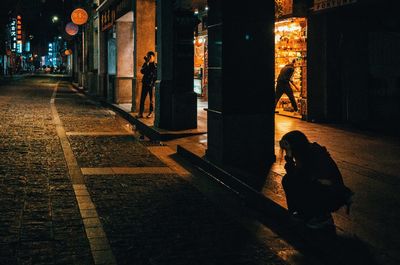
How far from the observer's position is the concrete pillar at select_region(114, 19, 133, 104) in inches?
959

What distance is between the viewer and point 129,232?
6324 mm

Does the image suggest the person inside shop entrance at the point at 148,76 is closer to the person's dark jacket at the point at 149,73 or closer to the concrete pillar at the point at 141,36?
the person's dark jacket at the point at 149,73

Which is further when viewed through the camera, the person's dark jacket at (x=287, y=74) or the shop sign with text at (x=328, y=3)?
the person's dark jacket at (x=287, y=74)

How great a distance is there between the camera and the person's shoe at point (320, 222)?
5.89 metres

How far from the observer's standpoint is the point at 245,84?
961 centimetres

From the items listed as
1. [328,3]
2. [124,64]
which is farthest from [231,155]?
[124,64]

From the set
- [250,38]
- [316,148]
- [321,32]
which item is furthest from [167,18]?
[316,148]

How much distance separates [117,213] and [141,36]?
13211 millimetres

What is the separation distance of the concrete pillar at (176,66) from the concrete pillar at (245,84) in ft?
16.0

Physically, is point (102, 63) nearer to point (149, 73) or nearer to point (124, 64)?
point (124, 64)

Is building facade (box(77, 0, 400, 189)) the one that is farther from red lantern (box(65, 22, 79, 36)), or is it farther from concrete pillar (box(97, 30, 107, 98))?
red lantern (box(65, 22, 79, 36))

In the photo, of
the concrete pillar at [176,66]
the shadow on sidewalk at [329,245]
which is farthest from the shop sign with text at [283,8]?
the shadow on sidewalk at [329,245]

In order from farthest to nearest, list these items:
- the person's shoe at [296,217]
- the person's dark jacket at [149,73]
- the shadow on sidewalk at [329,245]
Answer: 1. the person's dark jacket at [149,73]
2. the person's shoe at [296,217]
3. the shadow on sidewalk at [329,245]

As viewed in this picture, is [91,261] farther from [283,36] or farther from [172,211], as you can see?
[283,36]
